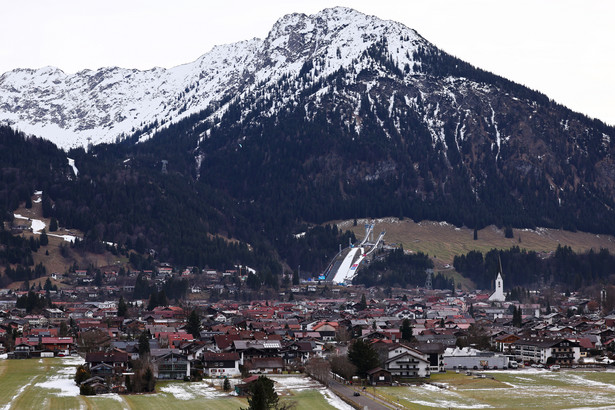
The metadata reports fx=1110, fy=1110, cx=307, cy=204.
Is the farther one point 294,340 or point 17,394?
point 294,340

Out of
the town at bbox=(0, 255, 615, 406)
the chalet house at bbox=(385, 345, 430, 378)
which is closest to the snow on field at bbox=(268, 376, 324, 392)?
the town at bbox=(0, 255, 615, 406)

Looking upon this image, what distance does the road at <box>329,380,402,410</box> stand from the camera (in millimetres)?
87250

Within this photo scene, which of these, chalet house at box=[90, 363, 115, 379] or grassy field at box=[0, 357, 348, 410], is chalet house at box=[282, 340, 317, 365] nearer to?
grassy field at box=[0, 357, 348, 410]

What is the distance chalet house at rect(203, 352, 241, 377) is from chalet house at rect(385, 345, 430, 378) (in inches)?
628

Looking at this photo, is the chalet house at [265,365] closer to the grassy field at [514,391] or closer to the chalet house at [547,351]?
the grassy field at [514,391]

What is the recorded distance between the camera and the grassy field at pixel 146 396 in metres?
88.9

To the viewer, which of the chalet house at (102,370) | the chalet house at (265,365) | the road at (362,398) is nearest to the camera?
the road at (362,398)

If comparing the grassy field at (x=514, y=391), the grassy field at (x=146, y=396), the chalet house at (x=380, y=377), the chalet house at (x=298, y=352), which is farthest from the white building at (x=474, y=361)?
the grassy field at (x=146, y=396)

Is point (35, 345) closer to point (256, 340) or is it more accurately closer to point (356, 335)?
point (256, 340)

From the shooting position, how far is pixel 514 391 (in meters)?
101

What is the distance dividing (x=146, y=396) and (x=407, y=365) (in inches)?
1139

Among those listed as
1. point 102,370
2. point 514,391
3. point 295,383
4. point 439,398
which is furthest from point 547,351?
point 102,370

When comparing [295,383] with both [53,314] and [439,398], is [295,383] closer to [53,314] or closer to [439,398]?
[439,398]

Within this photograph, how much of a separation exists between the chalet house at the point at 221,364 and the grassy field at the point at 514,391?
19.3 m
